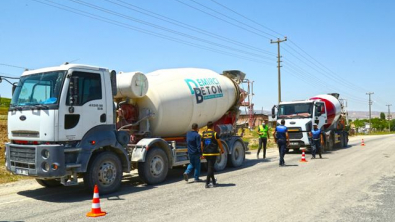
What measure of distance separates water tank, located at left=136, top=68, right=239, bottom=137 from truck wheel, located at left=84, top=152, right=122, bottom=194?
221 centimetres

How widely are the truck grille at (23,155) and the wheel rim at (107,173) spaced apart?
1.50 metres

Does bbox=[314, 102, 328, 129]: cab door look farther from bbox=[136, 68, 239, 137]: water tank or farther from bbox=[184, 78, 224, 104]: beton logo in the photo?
bbox=[184, 78, 224, 104]: beton logo

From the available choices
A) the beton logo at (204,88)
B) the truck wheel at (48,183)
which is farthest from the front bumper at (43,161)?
the beton logo at (204,88)

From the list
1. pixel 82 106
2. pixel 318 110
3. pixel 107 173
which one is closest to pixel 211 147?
pixel 107 173

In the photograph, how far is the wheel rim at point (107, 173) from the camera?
8.40 metres

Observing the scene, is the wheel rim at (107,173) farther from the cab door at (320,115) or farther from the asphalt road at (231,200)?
the cab door at (320,115)

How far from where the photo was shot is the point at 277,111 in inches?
763

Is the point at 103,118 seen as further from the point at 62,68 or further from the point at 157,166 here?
the point at 157,166

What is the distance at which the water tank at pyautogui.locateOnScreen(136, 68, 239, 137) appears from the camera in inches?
414

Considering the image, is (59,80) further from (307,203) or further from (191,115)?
(307,203)

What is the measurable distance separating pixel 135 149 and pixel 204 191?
2313 mm

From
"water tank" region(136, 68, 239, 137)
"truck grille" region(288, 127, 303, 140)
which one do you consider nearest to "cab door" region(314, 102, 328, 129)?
"truck grille" region(288, 127, 303, 140)

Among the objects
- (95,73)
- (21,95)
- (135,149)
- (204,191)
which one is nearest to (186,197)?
(204,191)

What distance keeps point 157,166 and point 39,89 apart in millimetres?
3702
